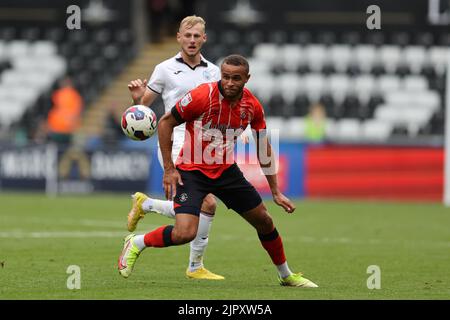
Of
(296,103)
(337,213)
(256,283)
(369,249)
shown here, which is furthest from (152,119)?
(296,103)

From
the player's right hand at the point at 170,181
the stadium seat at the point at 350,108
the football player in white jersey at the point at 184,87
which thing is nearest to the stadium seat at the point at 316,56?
the stadium seat at the point at 350,108

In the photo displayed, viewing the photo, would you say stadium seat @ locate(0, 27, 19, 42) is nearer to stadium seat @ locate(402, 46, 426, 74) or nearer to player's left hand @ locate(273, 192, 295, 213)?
stadium seat @ locate(402, 46, 426, 74)

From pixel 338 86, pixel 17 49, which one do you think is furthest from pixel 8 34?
pixel 338 86

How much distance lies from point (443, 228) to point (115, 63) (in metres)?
16.7

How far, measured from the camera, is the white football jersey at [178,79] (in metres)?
11.0

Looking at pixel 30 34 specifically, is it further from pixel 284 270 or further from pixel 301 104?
pixel 284 270

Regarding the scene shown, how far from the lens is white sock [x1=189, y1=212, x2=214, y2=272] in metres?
11.0

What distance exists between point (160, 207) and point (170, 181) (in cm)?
127

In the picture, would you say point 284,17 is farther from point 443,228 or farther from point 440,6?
point 443,228

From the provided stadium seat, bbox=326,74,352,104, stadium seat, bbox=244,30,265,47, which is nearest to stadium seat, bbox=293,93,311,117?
stadium seat, bbox=326,74,352,104

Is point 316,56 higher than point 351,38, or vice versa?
point 351,38

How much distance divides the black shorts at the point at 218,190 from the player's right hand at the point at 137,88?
1.17 metres

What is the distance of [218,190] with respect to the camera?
32.7ft

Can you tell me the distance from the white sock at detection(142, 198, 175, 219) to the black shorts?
3.20 ft
